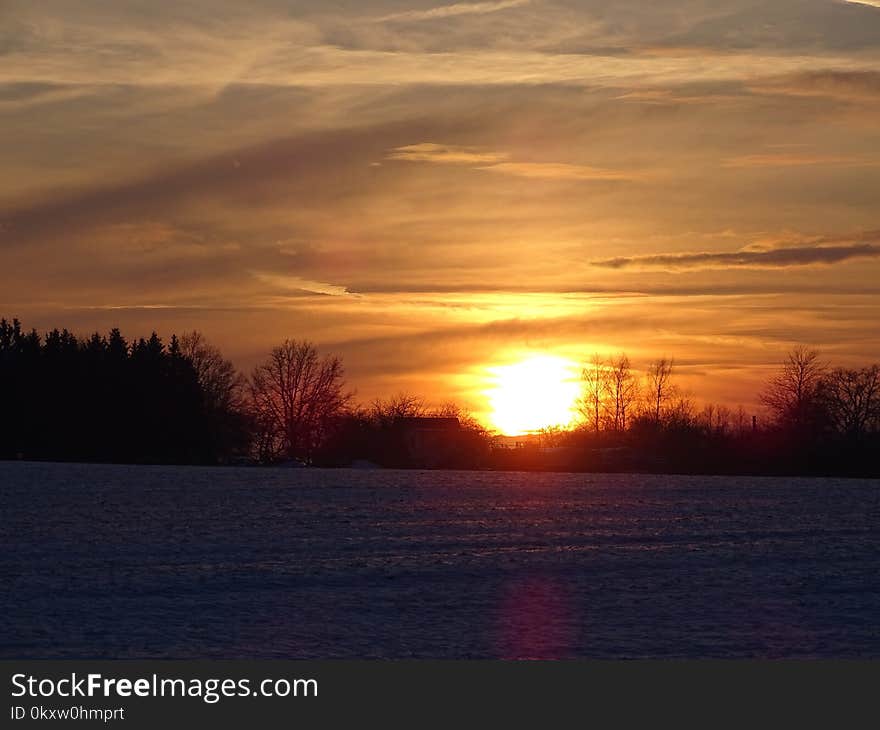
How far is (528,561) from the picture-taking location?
2762 centimetres

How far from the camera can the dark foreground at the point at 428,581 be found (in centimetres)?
1719

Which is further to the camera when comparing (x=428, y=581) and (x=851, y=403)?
(x=851, y=403)

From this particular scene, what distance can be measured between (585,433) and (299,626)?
13303 centimetres

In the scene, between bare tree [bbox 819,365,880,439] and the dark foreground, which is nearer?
the dark foreground

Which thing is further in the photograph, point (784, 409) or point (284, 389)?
point (284, 389)

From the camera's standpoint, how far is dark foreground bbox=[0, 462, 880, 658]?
1719cm

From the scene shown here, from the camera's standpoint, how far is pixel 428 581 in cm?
2364

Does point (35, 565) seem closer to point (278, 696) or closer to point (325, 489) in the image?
point (278, 696)

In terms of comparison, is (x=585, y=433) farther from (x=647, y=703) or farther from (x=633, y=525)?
(x=647, y=703)

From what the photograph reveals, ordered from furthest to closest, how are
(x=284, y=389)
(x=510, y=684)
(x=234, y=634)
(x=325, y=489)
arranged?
(x=284, y=389) → (x=325, y=489) → (x=234, y=634) → (x=510, y=684)

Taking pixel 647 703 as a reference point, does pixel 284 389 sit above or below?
above

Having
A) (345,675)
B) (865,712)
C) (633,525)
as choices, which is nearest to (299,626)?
(345,675)

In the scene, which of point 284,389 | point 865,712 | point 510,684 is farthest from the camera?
point 284,389

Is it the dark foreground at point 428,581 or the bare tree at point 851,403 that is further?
the bare tree at point 851,403
